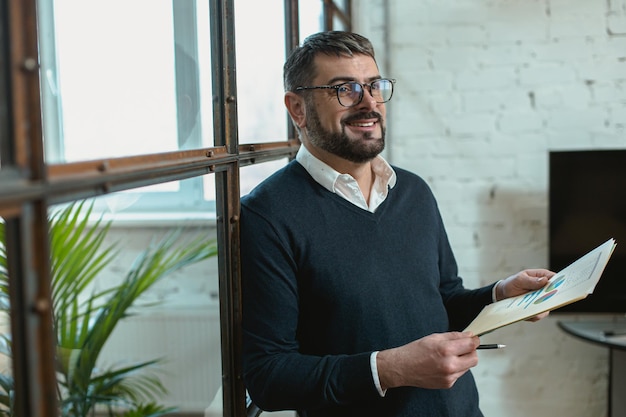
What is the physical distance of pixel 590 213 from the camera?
7.66 ft

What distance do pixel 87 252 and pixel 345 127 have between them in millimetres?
646

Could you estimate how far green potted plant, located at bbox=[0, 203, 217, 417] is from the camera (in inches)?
25.2

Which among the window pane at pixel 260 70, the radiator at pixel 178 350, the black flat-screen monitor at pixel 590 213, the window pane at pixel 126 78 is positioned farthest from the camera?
the black flat-screen monitor at pixel 590 213

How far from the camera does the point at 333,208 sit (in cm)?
122

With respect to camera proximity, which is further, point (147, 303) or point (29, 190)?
point (147, 303)

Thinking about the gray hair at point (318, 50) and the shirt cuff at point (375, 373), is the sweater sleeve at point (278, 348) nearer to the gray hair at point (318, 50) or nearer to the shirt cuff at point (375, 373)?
the shirt cuff at point (375, 373)

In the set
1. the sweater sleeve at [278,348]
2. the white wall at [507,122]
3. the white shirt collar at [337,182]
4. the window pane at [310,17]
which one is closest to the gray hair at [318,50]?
the white shirt collar at [337,182]

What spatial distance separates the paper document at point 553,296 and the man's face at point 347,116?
345mm

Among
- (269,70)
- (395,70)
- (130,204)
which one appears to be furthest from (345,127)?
(395,70)

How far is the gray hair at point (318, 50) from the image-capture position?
126cm

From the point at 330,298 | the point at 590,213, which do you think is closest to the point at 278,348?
the point at 330,298

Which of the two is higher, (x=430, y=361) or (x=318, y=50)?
(x=318, y=50)

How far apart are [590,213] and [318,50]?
4.67ft

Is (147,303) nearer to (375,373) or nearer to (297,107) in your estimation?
(375,373)
